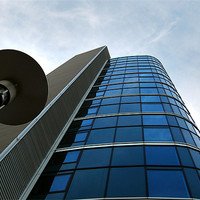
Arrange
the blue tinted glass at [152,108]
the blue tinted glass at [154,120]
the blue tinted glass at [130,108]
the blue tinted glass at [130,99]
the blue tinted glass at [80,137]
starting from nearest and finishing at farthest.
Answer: the blue tinted glass at [80,137], the blue tinted glass at [154,120], the blue tinted glass at [152,108], the blue tinted glass at [130,108], the blue tinted glass at [130,99]

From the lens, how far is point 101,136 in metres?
13.7

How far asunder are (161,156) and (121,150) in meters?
2.28

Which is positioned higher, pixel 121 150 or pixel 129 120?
pixel 129 120

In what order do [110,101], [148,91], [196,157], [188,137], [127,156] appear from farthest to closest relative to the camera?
[148,91], [110,101], [188,137], [196,157], [127,156]

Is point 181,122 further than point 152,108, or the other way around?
point 152,108

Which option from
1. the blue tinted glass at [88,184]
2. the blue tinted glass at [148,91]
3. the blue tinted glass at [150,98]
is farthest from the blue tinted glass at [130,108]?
the blue tinted glass at [88,184]

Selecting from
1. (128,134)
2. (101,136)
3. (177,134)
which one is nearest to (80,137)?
(101,136)

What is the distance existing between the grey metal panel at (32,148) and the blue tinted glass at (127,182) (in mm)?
4287

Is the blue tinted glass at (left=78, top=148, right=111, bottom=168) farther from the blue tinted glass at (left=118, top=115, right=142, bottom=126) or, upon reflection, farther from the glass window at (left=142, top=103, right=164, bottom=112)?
the glass window at (left=142, top=103, right=164, bottom=112)

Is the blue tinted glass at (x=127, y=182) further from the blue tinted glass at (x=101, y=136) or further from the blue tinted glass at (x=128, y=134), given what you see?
the blue tinted glass at (x=101, y=136)

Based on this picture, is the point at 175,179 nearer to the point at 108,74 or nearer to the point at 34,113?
the point at 34,113

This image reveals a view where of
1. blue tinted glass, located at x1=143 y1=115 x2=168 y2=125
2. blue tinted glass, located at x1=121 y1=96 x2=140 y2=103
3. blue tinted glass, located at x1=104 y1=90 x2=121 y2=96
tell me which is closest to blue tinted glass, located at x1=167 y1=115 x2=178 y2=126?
blue tinted glass, located at x1=143 y1=115 x2=168 y2=125

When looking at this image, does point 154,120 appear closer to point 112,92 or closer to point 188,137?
point 188,137

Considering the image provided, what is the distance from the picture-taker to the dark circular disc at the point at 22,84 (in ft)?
23.0
